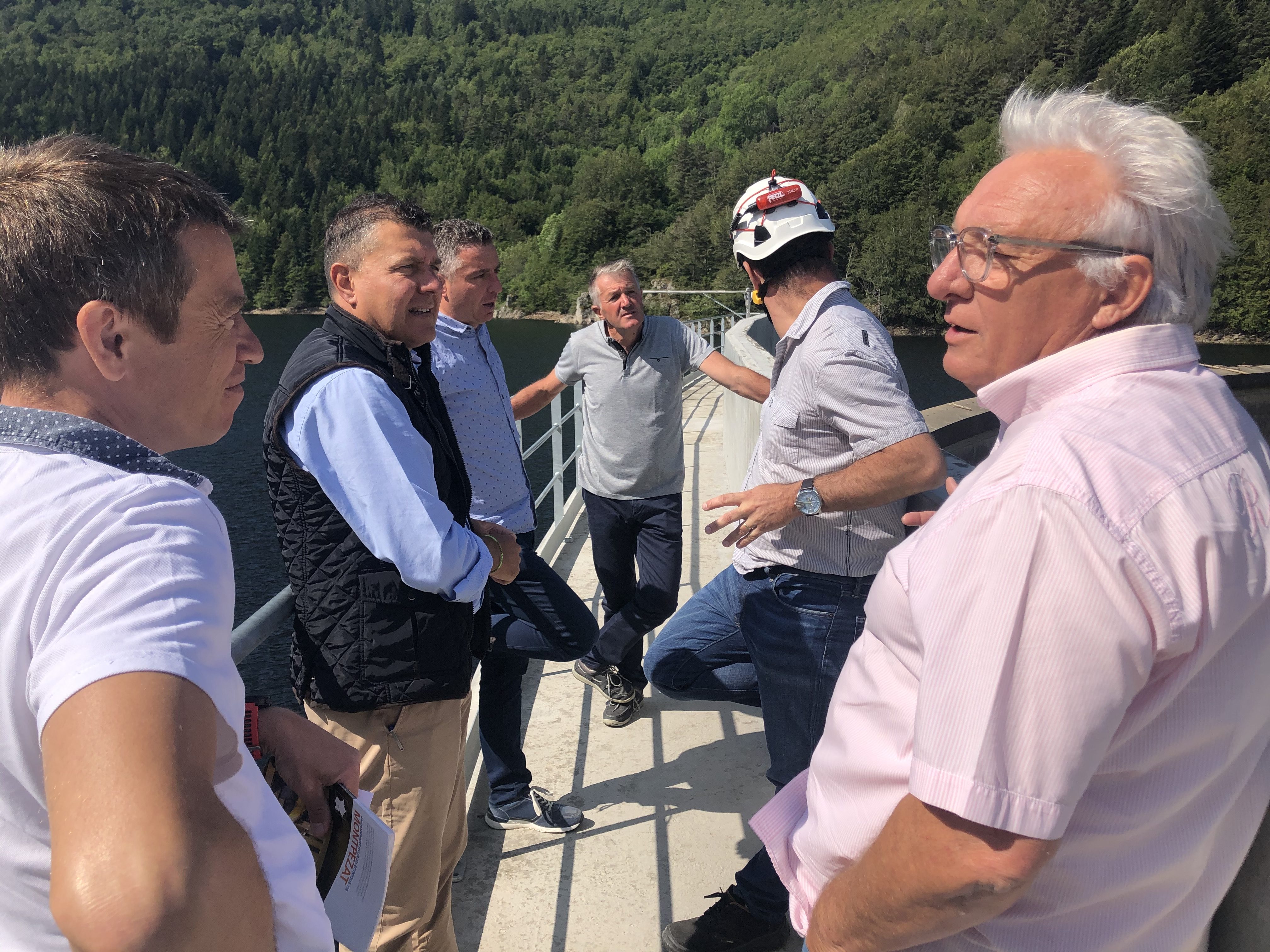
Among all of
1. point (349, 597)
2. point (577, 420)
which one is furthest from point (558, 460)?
point (349, 597)

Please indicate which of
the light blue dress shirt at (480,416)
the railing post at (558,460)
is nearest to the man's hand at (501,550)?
the light blue dress shirt at (480,416)

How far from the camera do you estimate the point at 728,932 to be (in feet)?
6.86

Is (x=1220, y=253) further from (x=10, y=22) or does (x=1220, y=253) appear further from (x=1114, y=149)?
(x=10, y=22)

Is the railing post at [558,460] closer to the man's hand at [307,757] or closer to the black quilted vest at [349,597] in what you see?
the black quilted vest at [349,597]

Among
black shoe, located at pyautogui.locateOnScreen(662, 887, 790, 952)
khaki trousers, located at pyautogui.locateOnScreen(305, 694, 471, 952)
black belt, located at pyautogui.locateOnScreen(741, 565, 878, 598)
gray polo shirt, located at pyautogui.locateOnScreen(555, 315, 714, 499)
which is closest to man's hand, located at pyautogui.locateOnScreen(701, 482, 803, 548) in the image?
black belt, located at pyautogui.locateOnScreen(741, 565, 878, 598)

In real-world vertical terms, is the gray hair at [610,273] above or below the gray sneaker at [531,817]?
above

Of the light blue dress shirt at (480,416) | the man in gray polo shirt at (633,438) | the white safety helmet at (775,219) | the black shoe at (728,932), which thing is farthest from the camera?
the man in gray polo shirt at (633,438)

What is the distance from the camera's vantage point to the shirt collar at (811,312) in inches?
82.2

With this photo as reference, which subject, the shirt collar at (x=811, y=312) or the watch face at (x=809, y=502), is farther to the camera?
the shirt collar at (x=811, y=312)

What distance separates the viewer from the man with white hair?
82cm

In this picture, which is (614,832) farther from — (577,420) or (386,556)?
(577,420)

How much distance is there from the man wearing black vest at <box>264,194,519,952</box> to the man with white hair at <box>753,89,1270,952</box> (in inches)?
32.7

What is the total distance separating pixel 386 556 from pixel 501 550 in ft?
1.60

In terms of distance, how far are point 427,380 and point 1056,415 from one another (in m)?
1.44
